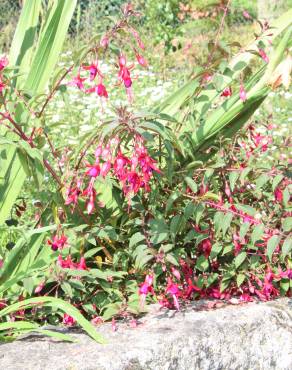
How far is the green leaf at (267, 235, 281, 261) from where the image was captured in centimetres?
256

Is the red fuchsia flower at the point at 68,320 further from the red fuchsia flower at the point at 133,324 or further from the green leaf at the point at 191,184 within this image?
the green leaf at the point at 191,184

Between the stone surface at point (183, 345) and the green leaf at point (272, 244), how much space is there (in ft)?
0.60

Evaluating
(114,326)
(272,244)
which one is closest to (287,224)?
(272,244)

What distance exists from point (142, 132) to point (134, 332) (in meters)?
0.60

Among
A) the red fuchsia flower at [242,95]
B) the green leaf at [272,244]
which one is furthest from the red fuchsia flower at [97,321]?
the red fuchsia flower at [242,95]

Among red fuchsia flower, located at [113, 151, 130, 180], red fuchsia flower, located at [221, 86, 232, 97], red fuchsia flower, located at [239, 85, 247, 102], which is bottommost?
red fuchsia flower, located at [113, 151, 130, 180]

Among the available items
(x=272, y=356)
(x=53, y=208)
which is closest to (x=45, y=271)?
(x=53, y=208)

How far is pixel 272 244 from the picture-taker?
2.59 meters

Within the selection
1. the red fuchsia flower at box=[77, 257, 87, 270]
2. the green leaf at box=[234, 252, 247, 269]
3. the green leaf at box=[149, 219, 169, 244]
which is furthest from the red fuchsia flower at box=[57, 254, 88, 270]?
the green leaf at box=[234, 252, 247, 269]

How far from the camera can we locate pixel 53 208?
2.72 meters

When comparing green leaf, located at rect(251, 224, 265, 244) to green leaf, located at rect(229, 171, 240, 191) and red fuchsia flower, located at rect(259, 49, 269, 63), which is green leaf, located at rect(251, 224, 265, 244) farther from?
red fuchsia flower, located at rect(259, 49, 269, 63)

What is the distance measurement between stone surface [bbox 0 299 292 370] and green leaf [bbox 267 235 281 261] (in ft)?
0.60

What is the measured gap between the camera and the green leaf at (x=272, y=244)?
2.56 metres

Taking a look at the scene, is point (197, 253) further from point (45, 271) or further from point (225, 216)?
point (45, 271)
